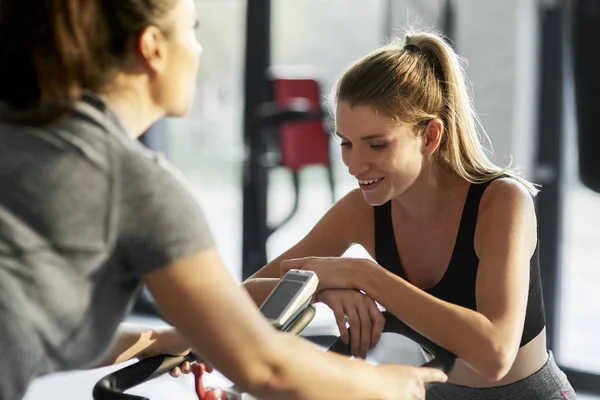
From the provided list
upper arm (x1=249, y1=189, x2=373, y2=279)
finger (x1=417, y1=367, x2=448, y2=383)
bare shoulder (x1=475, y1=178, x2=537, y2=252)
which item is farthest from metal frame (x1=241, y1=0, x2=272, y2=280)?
finger (x1=417, y1=367, x2=448, y2=383)

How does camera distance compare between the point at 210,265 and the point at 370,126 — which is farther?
the point at 370,126

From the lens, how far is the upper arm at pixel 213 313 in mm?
897

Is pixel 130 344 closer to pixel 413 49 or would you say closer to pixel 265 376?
pixel 265 376

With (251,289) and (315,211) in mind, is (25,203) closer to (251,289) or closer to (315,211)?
(251,289)

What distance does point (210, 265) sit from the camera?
91 centimetres

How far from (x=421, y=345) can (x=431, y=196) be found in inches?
19.3

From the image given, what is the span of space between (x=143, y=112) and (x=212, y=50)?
3.51 metres

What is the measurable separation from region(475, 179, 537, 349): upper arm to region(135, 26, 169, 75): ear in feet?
2.49

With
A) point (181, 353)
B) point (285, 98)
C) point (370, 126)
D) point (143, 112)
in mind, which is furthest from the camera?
point (285, 98)

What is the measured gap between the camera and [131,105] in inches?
37.9

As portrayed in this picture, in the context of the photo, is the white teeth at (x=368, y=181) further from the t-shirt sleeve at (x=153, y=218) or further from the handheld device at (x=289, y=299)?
the t-shirt sleeve at (x=153, y=218)

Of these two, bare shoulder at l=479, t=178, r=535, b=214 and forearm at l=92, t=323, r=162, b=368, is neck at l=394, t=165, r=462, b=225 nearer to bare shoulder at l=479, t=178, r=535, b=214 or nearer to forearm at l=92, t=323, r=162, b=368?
bare shoulder at l=479, t=178, r=535, b=214

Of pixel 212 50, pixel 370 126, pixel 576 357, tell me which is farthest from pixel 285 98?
pixel 370 126

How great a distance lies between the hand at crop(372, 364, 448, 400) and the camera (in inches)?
40.8
